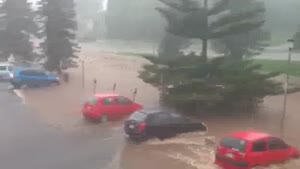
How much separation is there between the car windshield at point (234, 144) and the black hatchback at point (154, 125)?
152 inches

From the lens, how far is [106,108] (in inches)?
893

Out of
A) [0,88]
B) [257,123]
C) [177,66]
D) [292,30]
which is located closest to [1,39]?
[0,88]

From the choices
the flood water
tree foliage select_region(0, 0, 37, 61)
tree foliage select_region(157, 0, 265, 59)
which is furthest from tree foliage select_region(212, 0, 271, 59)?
tree foliage select_region(0, 0, 37, 61)

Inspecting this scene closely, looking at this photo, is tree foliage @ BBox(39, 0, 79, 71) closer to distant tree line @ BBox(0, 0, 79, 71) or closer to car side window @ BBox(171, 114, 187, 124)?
distant tree line @ BBox(0, 0, 79, 71)

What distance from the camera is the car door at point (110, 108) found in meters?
22.6

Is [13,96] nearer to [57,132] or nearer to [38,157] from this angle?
[57,132]

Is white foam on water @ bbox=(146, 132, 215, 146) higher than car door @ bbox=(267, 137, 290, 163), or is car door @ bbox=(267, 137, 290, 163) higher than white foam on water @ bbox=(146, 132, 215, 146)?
car door @ bbox=(267, 137, 290, 163)

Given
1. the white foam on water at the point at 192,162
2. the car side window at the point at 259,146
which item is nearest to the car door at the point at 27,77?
the white foam on water at the point at 192,162

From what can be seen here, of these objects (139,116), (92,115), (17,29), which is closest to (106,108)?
(92,115)

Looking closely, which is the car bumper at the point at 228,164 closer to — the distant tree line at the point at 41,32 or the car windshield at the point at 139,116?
the car windshield at the point at 139,116

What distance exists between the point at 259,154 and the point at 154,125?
476 cm

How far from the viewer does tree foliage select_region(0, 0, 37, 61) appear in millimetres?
50312

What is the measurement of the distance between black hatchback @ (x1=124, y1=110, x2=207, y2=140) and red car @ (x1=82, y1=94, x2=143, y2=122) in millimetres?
3661

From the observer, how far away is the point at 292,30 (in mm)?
82000
